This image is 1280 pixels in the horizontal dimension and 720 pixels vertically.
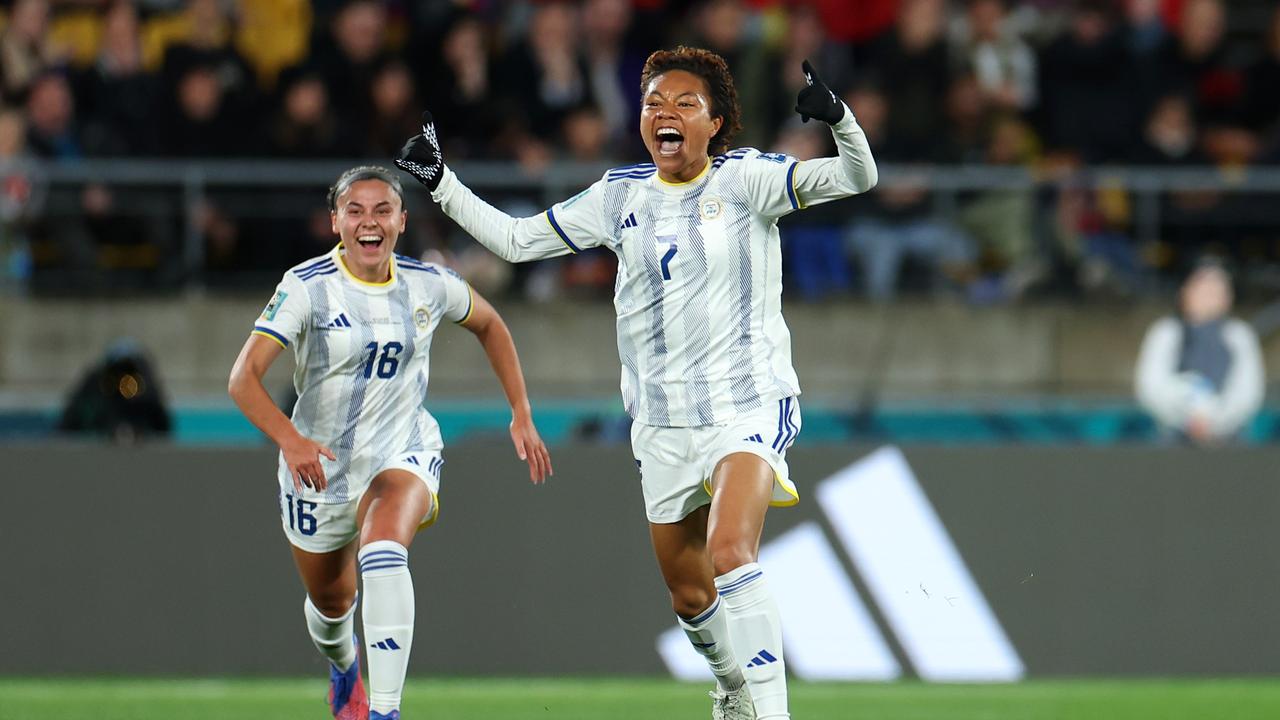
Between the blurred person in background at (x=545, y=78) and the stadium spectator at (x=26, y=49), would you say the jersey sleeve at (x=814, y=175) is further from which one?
the stadium spectator at (x=26, y=49)

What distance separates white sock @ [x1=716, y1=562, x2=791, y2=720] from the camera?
6668 millimetres

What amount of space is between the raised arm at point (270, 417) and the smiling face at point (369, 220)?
50 centimetres

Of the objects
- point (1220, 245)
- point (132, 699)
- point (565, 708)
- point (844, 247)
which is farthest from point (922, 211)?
point (132, 699)

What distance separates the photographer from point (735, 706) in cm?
761

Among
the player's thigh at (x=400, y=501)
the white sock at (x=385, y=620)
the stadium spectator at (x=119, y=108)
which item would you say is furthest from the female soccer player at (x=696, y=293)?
the stadium spectator at (x=119, y=108)

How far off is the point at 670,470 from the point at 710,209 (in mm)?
976

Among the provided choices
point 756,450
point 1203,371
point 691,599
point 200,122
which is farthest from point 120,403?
point 1203,371

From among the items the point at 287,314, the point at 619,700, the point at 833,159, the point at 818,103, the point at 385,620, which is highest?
the point at 818,103

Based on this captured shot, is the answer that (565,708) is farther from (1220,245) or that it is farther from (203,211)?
(1220,245)

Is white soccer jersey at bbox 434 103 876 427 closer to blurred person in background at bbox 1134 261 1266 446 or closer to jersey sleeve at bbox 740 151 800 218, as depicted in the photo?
jersey sleeve at bbox 740 151 800 218

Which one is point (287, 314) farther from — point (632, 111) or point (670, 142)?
point (632, 111)

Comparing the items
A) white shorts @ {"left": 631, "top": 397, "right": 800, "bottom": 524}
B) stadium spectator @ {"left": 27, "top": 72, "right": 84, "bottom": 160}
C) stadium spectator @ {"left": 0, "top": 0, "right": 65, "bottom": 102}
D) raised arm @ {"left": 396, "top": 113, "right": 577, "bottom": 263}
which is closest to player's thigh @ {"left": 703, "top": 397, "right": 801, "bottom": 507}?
white shorts @ {"left": 631, "top": 397, "right": 800, "bottom": 524}

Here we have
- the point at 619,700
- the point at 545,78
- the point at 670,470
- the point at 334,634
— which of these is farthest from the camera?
the point at 545,78

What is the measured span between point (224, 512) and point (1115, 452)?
4.82 metres
